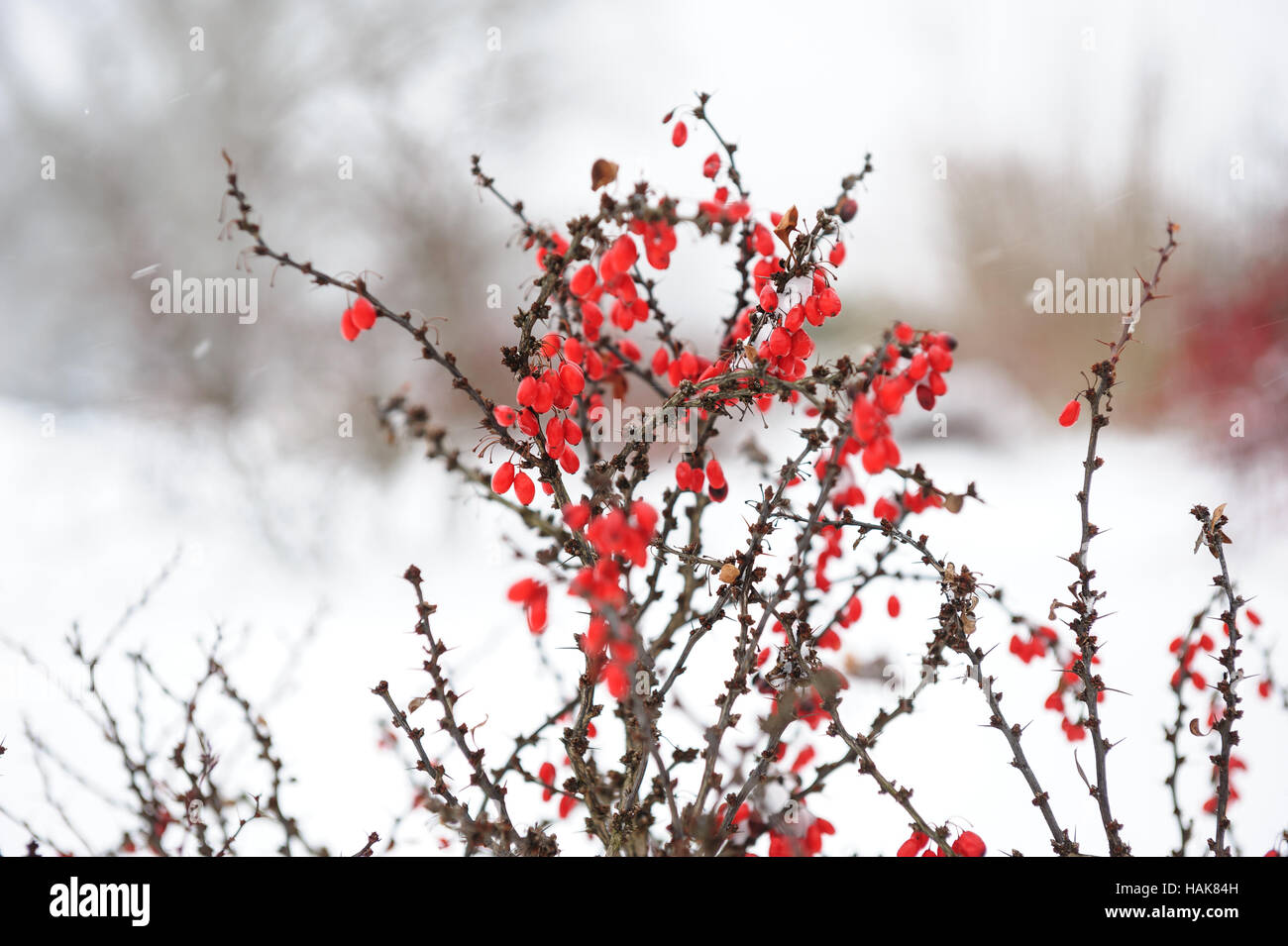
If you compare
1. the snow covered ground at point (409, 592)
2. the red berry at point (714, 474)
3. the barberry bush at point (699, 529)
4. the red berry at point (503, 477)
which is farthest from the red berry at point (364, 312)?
the snow covered ground at point (409, 592)

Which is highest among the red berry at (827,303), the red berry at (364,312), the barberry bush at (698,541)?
the red berry at (364,312)

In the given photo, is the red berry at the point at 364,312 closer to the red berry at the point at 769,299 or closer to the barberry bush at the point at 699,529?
the barberry bush at the point at 699,529

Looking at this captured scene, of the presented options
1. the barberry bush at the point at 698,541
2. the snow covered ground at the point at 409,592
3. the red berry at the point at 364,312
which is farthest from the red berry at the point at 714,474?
the snow covered ground at the point at 409,592

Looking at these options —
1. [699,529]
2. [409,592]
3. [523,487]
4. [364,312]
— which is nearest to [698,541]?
[699,529]

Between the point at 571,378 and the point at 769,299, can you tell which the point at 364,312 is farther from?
the point at 769,299

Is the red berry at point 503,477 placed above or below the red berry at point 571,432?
below

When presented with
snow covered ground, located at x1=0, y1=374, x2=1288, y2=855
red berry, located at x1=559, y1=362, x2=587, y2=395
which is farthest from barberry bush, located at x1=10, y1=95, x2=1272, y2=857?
snow covered ground, located at x1=0, y1=374, x2=1288, y2=855

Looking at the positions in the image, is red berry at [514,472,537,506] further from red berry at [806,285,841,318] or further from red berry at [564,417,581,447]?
red berry at [806,285,841,318]

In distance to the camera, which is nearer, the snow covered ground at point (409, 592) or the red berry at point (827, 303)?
the red berry at point (827, 303)

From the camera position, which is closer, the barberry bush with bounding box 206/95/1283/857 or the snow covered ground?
the barberry bush with bounding box 206/95/1283/857
